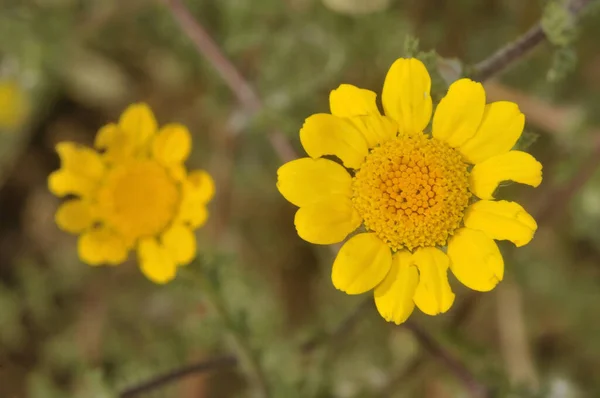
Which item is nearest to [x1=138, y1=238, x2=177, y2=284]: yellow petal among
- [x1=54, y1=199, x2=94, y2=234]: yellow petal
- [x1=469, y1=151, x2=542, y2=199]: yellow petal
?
[x1=54, y1=199, x2=94, y2=234]: yellow petal

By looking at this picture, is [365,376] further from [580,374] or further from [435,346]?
[580,374]

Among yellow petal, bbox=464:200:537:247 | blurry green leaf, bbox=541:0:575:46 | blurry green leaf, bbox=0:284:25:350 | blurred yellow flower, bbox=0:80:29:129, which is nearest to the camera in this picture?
yellow petal, bbox=464:200:537:247

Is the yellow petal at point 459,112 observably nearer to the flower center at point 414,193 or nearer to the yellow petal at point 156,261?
the flower center at point 414,193

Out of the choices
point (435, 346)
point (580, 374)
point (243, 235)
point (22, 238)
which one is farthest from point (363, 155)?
point (22, 238)

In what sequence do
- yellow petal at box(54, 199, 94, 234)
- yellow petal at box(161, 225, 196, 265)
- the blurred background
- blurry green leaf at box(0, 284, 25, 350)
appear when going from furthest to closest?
blurry green leaf at box(0, 284, 25, 350) → the blurred background → yellow petal at box(54, 199, 94, 234) → yellow petal at box(161, 225, 196, 265)

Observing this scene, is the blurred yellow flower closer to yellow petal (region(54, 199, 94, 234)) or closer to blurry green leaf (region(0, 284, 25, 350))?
blurry green leaf (region(0, 284, 25, 350))

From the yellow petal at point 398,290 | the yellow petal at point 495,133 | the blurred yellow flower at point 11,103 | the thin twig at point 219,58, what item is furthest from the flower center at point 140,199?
the blurred yellow flower at point 11,103

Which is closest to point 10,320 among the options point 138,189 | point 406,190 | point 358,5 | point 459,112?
point 138,189
